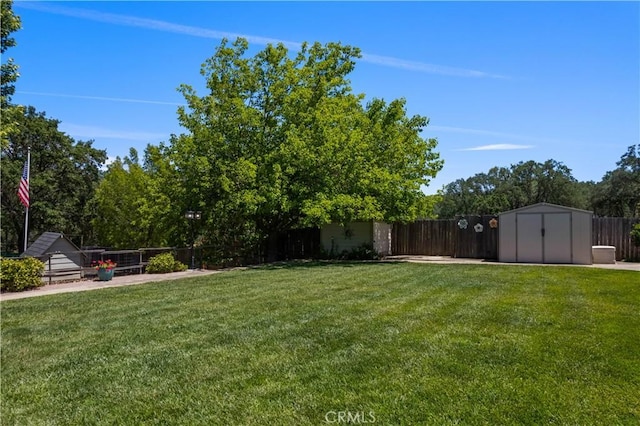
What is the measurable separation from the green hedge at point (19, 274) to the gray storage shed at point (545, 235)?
1486 cm

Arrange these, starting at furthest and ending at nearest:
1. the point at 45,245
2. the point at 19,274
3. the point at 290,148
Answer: the point at 290,148, the point at 45,245, the point at 19,274

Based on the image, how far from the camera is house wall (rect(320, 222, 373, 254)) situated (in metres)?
18.6

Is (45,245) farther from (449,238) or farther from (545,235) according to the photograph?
(545,235)

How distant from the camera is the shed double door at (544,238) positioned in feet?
52.2

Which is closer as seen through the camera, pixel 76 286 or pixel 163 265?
pixel 76 286

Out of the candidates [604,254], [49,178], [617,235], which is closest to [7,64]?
[604,254]

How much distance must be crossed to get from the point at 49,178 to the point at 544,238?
28905 mm

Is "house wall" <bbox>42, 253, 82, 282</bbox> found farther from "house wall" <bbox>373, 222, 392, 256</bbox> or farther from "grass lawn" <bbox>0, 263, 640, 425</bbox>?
"house wall" <bbox>373, 222, 392, 256</bbox>

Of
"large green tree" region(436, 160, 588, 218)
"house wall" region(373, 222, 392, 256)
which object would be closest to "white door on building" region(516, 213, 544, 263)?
"house wall" region(373, 222, 392, 256)

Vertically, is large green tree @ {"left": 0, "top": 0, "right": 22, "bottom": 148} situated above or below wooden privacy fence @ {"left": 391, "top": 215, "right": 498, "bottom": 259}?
above

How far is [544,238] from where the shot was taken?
53.0 ft

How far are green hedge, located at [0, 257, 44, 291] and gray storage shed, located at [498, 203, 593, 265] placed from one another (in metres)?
14.9

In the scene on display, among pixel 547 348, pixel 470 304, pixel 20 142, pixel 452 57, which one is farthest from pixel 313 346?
pixel 20 142

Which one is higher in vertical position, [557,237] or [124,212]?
[124,212]
